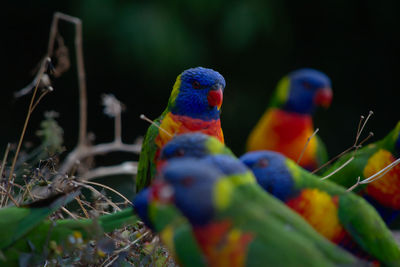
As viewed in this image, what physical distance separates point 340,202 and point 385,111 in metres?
3.82

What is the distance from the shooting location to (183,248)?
3.68ft

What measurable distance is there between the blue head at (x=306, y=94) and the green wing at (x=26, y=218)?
233cm

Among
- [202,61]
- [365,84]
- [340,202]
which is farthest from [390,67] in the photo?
[340,202]

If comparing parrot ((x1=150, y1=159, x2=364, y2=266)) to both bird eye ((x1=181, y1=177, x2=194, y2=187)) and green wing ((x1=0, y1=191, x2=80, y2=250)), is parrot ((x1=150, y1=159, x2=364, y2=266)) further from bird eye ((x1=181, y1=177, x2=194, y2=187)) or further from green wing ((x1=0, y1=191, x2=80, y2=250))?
green wing ((x1=0, y1=191, x2=80, y2=250))

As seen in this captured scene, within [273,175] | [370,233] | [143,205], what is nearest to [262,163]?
[273,175]

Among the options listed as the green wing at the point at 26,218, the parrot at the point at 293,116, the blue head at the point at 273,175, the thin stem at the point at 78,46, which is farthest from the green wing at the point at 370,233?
the parrot at the point at 293,116

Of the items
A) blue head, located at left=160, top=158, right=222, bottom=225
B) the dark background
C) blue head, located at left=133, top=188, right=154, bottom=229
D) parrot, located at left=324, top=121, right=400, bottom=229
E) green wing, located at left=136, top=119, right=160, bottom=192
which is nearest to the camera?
blue head, located at left=160, top=158, right=222, bottom=225

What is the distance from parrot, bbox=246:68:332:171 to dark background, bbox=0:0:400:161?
1.15 m

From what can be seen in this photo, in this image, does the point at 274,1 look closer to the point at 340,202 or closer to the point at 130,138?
the point at 130,138

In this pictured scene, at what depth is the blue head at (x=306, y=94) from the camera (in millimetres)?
3520

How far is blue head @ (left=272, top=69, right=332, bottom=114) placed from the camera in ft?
11.5

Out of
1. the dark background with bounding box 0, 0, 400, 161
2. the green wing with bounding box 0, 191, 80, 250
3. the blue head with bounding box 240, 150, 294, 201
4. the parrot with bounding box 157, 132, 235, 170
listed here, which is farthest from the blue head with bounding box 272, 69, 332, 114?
the green wing with bounding box 0, 191, 80, 250

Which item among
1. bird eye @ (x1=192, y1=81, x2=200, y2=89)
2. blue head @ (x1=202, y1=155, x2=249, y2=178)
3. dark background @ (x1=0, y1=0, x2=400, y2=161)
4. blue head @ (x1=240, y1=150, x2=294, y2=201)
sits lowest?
dark background @ (x1=0, y1=0, x2=400, y2=161)

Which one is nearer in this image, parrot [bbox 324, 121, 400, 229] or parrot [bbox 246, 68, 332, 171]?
parrot [bbox 324, 121, 400, 229]
